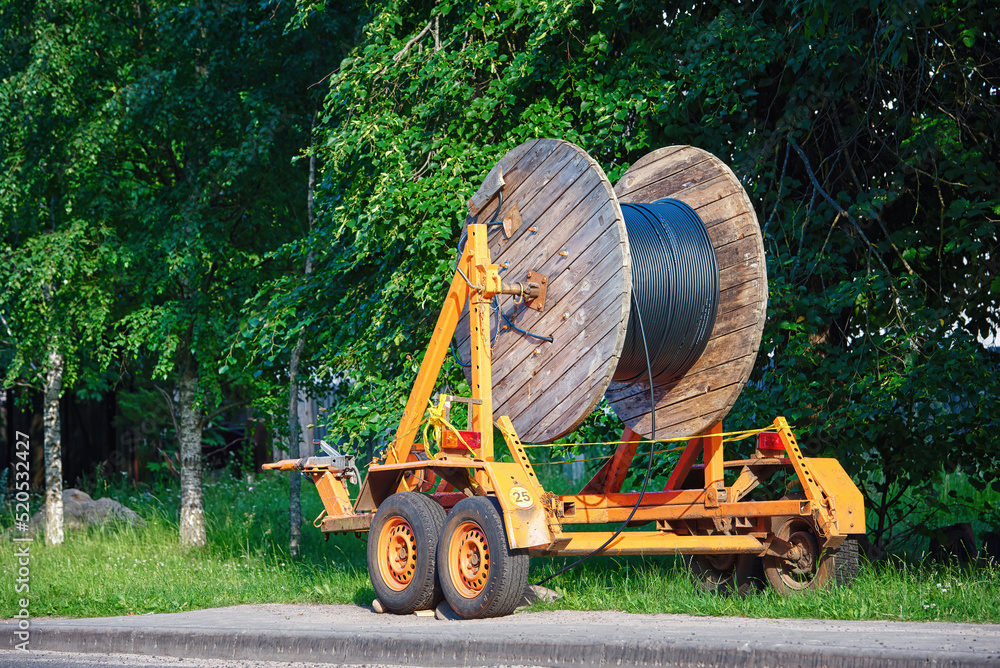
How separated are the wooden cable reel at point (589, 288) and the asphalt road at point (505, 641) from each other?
1491 mm

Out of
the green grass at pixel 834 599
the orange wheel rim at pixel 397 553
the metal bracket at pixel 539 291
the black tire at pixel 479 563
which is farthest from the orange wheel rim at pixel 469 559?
the metal bracket at pixel 539 291

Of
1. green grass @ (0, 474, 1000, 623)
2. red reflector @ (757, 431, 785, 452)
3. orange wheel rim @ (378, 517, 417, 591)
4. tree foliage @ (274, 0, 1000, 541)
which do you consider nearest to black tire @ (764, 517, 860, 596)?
green grass @ (0, 474, 1000, 623)

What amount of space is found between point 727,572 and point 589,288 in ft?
8.53

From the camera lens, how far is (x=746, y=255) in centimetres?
755

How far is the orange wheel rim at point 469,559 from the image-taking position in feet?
21.9

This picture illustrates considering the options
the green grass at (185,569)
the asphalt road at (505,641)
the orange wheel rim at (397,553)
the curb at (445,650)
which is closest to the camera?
the curb at (445,650)

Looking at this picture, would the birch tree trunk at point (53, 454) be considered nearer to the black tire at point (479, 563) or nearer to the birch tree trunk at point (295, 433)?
the birch tree trunk at point (295, 433)

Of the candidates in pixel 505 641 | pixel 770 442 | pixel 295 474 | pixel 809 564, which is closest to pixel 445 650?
pixel 505 641

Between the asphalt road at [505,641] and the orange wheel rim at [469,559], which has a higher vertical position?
the orange wheel rim at [469,559]

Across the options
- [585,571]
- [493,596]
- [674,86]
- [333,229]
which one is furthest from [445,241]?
[493,596]

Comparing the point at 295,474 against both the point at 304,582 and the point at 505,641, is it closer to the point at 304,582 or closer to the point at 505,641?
the point at 304,582

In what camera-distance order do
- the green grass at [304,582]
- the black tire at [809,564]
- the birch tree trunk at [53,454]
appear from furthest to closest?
the birch tree trunk at [53,454]
the black tire at [809,564]
the green grass at [304,582]

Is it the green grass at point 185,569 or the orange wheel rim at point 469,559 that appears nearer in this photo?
the orange wheel rim at point 469,559

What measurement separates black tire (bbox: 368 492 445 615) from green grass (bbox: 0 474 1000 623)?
0.79 meters
